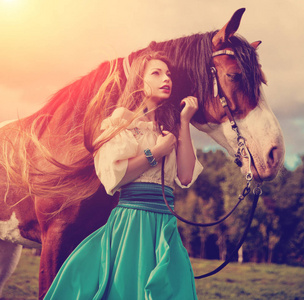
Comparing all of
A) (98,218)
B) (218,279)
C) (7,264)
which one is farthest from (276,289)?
(98,218)

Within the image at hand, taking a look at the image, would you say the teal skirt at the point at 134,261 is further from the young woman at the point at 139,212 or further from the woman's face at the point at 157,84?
the woman's face at the point at 157,84

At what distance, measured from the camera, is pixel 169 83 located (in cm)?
150

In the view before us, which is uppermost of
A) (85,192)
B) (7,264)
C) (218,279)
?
(85,192)

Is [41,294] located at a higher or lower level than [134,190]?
lower

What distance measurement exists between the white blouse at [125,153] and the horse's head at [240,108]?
8.3 inches

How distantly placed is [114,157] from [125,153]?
42 mm

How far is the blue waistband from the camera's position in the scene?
53.5 inches

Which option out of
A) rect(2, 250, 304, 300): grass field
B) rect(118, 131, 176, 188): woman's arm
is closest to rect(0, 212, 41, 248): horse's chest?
rect(118, 131, 176, 188): woman's arm

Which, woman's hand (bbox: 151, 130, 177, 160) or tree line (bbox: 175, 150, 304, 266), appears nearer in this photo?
woman's hand (bbox: 151, 130, 177, 160)

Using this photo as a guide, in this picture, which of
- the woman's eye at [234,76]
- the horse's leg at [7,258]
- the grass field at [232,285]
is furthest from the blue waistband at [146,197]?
the grass field at [232,285]

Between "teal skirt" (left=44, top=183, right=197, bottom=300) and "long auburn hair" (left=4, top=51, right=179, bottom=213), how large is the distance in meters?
0.24

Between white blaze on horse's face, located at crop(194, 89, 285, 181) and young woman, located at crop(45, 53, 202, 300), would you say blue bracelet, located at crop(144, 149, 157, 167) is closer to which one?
young woman, located at crop(45, 53, 202, 300)

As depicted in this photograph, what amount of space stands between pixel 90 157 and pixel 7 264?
1.49 m

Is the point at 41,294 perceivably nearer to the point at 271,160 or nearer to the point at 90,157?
the point at 90,157
